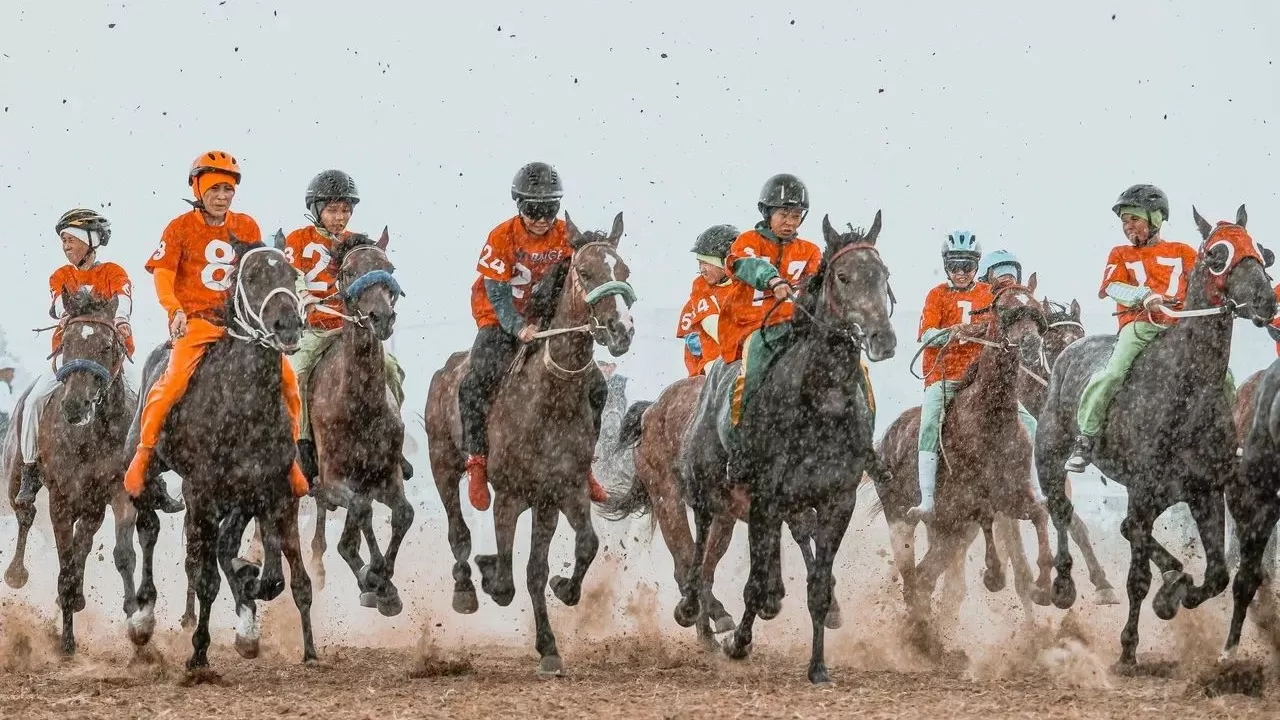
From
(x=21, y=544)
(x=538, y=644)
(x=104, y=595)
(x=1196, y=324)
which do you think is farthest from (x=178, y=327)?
(x=104, y=595)

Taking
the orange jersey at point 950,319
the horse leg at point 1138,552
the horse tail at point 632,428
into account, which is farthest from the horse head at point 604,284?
the orange jersey at point 950,319

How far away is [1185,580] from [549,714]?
4.39 metres

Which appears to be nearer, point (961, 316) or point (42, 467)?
point (42, 467)

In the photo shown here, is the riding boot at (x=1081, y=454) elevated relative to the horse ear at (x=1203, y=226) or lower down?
lower down

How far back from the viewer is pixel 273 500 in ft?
34.1

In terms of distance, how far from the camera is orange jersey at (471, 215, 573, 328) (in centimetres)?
1145

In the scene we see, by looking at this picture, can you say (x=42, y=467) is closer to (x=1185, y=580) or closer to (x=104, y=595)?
(x=104, y=595)

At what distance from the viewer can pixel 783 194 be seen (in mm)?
10844

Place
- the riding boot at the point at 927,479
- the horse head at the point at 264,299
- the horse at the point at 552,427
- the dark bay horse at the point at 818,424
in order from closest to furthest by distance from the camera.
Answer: the dark bay horse at the point at 818,424 → the horse head at the point at 264,299 → the horse at the point at 552,427 → the riding boot at the point at 927,479

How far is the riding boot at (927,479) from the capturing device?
13109 millimetres

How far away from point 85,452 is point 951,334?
6.82 m

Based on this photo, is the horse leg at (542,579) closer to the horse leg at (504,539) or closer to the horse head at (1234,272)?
the horse leg at (504,539)

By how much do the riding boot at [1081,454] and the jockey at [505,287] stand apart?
11.5ft

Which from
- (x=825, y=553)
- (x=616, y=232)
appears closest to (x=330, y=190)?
(x=616, y=232)
